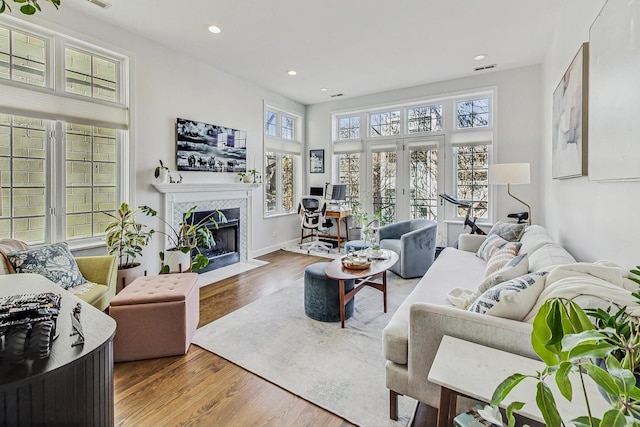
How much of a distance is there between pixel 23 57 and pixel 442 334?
4252 millimetres

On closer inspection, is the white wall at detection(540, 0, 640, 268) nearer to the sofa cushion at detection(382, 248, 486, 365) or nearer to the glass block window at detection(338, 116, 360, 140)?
→ the sofa cushion at detection(382, 248, 486, 365)

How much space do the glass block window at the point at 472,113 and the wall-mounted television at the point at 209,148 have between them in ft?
12.4

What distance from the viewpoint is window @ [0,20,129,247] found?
286cm

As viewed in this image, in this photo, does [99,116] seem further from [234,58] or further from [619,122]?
[619,122]

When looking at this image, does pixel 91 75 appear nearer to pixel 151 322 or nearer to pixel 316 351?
pixel 151 322

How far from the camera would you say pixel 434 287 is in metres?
2.56

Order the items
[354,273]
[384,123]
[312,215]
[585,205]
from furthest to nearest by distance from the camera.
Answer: [384,123] < [312,215] < [354,273] < [585,205]

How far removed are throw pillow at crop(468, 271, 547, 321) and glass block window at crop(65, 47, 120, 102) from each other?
421 cm

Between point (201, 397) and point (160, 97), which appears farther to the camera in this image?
point (160, 97)

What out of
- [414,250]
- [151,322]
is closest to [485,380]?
[151,322]

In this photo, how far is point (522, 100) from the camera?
15.6 ft

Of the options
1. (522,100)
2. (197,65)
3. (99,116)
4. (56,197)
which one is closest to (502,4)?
(522,100)

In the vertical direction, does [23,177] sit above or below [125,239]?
above

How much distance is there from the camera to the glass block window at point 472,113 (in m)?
5.20
